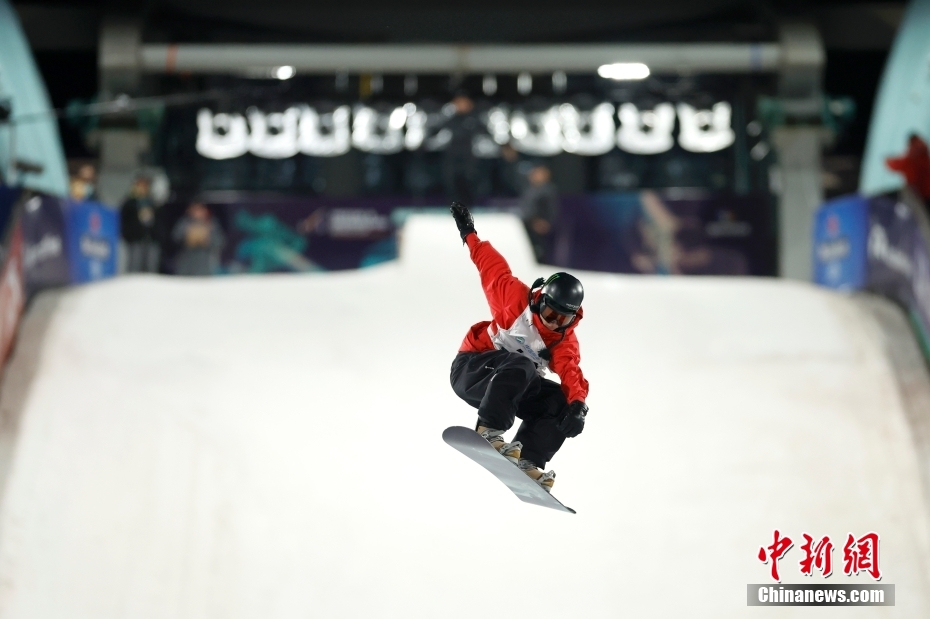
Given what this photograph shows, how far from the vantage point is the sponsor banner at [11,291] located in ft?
28.4

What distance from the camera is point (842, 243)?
38.3ft

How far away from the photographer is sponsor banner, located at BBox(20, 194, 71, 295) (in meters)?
9.55

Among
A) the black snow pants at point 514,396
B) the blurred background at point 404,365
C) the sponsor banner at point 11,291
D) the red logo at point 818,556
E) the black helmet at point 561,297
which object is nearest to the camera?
the black helmet at point 561,297

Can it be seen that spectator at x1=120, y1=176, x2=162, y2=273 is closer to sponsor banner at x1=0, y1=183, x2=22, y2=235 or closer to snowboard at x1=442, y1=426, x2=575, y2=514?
sponsor banner at x1=0, y1=183, x2=22, y2=235

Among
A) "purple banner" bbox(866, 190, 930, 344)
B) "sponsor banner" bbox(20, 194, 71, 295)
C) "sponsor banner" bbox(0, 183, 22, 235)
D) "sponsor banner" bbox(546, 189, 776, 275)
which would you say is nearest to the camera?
"sponsor banner" bbox(0, 183, 22, 235)

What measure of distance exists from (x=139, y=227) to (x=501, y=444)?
982 centimetres

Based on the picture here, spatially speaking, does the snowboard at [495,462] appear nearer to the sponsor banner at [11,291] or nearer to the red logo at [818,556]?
the red logo at [818,556]

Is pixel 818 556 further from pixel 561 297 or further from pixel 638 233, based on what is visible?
pixel 638 233

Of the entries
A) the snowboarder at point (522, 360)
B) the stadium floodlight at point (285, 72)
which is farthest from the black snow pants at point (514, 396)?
the stadium floodlight at point (285, 72)

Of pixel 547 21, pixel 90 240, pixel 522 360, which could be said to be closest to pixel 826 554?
pixel 522 360

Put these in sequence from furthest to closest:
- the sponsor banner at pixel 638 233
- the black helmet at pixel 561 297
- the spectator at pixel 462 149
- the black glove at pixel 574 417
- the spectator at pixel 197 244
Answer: the sponsor banner at pixel 638 233, the spectator at pixel 197 244, the spectator at pixel 462 149, the black glove at pixel 574 417, the black helmet at pixel 561 297

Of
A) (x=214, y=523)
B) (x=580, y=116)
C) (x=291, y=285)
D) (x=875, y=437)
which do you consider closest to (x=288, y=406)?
(x=214, y=523)

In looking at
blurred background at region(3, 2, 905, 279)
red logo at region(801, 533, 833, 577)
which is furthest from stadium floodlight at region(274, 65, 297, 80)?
red logo at region(801, 533, 833, 577)

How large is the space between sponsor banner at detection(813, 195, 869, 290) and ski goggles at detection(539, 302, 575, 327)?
26.8 ft
